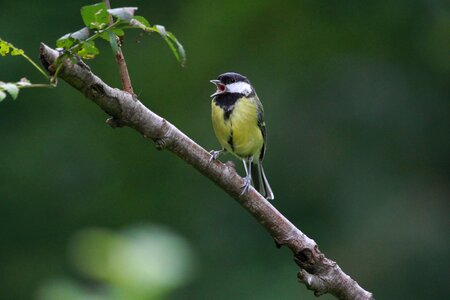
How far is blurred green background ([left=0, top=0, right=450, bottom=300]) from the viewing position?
21.9 feet

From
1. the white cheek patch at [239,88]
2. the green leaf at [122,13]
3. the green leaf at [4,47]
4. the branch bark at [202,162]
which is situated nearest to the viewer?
the green leaf at [122,13]

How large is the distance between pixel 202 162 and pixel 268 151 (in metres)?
4.19

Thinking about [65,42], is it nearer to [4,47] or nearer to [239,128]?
[4,47]

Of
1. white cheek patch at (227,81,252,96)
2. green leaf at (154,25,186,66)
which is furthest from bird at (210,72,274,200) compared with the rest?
green leaf at (154,25,186,66)

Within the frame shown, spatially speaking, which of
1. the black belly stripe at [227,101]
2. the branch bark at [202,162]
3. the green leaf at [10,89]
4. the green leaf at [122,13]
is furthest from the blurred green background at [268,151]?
the green leaf at [10,89]

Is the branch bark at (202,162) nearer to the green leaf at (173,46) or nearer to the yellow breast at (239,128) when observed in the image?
the green leaf at (173,46)

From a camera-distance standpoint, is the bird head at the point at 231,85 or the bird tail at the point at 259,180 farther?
the bird tail at the point at 259,180

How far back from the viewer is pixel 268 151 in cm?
649

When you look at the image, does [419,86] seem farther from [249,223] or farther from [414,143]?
[249,223]

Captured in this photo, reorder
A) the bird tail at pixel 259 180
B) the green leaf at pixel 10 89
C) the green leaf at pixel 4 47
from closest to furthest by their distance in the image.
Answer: the green leaf at pixel 10 89, the green leaf at pixel 4 47, the bird tail at pixel 259 180

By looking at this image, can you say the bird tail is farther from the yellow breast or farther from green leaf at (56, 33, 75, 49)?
green leaf at (56, 33, 75, 49)

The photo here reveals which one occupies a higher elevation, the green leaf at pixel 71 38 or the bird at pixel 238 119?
the bird at pixel 238 119

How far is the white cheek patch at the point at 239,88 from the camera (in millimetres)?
3873

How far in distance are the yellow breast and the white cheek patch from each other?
0.23 ft
